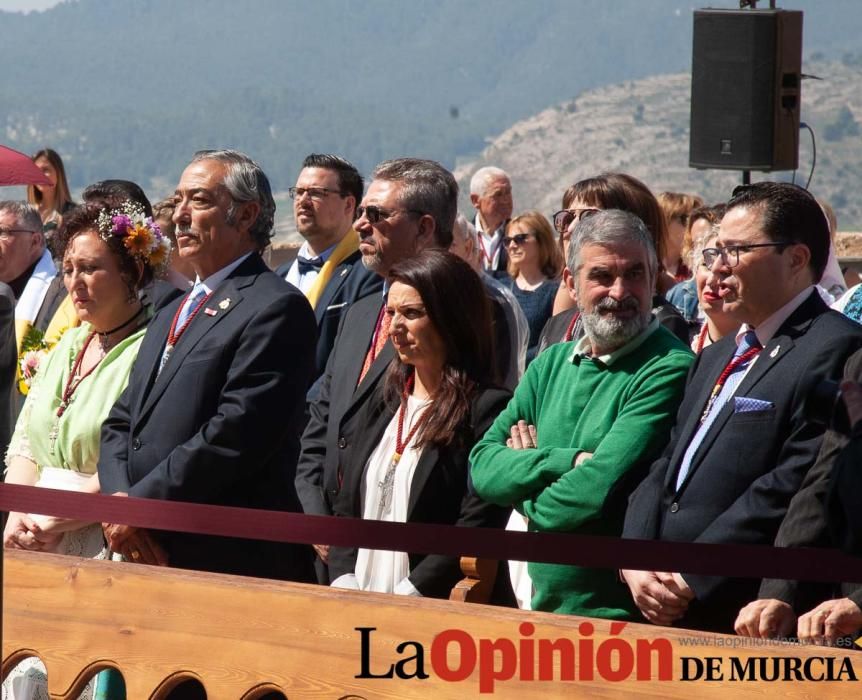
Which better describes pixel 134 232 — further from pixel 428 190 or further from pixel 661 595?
pixel 661 595

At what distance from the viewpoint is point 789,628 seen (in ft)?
12.3

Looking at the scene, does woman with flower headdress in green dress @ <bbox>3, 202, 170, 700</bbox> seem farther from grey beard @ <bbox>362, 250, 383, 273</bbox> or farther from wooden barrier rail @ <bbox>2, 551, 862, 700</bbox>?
wooden barrier rail @ <bbox>2, 551, 862, 700</bbox>

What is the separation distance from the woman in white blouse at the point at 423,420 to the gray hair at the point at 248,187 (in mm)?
672

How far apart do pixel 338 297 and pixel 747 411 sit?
3.08m

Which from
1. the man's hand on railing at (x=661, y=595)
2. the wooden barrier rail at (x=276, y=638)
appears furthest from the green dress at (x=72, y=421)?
the man's hand on railing at (x=661, y=595)

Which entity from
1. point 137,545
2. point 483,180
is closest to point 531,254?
point 483,180

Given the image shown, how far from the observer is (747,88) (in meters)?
9.35

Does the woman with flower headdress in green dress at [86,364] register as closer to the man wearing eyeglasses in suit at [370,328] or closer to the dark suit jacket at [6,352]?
the dark suit jacket at [6,352]

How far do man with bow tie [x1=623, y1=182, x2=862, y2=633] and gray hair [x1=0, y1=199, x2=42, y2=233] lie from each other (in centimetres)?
491

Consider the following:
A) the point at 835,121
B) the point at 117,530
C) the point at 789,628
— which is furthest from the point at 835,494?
the point at 835,121

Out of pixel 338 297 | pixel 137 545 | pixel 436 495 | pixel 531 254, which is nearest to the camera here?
pixel 436 495

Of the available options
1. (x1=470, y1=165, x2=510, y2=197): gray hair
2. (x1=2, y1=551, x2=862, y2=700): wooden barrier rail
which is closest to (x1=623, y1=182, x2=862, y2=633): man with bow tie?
(x1=2, y1=551, x2=862, y2=700): wooden barrier rail

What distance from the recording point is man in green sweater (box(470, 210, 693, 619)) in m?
4.26

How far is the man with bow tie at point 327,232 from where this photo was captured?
22.4ft
